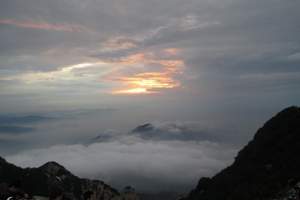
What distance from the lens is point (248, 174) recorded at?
164625mm

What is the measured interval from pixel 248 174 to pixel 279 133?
29.5m

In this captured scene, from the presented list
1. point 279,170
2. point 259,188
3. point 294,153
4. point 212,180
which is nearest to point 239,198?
point 259,188

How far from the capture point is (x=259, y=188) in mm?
142250

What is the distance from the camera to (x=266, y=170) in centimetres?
15762

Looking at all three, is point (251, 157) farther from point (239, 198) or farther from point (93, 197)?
point (93, 197)

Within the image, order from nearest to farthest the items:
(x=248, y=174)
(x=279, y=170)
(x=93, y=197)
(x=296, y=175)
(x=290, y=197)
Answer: (x=93, y=197), (x=290, y=197), (x=296, y=175), (x=279, y=170), (x=248, y=174)

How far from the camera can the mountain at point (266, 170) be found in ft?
446

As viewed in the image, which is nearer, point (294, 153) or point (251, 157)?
point (294, 153)

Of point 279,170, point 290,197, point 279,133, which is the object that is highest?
point 279,133

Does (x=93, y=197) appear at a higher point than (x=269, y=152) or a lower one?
lower

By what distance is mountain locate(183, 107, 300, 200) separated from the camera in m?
136

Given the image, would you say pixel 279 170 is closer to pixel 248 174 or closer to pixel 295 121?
pixel 248 174

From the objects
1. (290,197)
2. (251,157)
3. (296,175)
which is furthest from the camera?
(251,157)

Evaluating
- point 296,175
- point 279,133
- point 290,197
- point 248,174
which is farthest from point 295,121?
point 290,197
